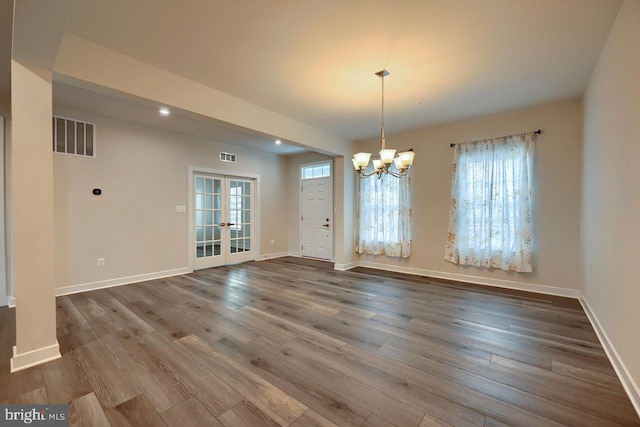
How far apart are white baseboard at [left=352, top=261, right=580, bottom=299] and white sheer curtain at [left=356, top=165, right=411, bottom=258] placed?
0.29 meters

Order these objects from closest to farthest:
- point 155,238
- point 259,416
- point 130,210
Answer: point 259,416
point 130,210
point 155,238

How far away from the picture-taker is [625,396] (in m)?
1.80

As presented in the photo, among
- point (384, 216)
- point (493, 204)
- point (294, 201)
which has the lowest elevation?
point (384, 216)

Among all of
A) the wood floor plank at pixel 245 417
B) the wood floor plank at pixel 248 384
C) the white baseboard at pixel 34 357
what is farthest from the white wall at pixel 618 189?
the white baseboard at pixel 34 357

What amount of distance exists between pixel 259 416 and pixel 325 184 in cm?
551

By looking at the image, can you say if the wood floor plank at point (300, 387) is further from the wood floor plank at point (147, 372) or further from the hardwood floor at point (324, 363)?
the wood floor plank at point (147, 372)

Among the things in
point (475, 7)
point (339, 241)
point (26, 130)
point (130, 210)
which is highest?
point (475, 7)

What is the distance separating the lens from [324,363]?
2209mm

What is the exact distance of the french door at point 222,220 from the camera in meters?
5.65

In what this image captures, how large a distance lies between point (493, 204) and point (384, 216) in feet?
6.07

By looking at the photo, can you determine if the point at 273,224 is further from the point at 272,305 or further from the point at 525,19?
the point at 525,19

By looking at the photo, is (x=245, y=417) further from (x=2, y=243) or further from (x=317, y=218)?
(x=317, y=218)

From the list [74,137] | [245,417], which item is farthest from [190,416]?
[74,137]

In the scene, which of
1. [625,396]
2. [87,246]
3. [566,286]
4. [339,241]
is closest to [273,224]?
[339,241]
